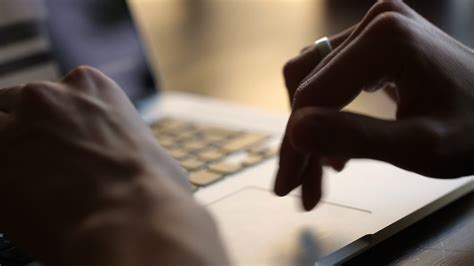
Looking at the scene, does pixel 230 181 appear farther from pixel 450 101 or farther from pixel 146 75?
pixel 146 75

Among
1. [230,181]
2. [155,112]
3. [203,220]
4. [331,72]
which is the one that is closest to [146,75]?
[155,112]

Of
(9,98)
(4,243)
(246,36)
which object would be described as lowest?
(246,36)

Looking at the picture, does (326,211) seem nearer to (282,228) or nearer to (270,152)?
(282,228)

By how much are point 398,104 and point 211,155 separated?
317mm

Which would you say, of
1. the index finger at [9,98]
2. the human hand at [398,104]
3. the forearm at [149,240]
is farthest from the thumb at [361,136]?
the index finger at [9,98]

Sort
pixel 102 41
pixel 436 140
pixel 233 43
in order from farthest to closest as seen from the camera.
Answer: pixel 233 43 → pixel 102 41 → pixel 436 140

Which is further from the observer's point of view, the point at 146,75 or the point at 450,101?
the point at 146,75

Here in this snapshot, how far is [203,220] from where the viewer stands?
0.48 m

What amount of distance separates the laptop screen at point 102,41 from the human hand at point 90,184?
43cm

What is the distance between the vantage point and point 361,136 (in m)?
0.54

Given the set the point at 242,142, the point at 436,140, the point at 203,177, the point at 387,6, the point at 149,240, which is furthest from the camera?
the point at 242,142

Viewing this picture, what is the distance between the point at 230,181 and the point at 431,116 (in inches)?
10.9

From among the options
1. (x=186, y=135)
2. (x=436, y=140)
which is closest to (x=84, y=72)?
(x=436, y=140)

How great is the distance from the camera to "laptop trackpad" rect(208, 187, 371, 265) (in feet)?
2.00
